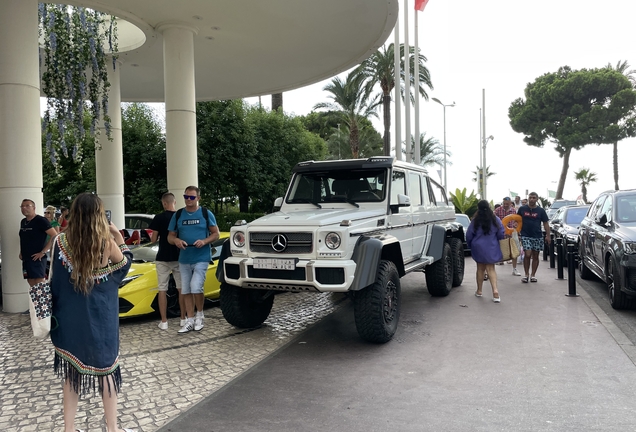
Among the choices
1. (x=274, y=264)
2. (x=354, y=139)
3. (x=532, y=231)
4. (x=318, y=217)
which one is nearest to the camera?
(x=274, y=264)

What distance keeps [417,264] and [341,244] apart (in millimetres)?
2268

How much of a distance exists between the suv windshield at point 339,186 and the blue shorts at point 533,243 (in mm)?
4941

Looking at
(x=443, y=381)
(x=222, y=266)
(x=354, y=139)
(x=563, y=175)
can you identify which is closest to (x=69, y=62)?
(x=222, y=266)

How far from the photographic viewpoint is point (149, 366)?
5254 mm

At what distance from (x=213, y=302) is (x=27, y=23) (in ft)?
17.9

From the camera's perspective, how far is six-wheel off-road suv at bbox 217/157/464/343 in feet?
18.2

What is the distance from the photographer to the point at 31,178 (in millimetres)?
8156

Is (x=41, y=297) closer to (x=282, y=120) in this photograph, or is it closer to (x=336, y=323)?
(x=336, y=323)

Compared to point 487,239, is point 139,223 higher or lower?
higher

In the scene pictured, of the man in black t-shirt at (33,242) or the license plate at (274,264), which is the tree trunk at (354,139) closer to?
the man in black t-shirt at (33,242)

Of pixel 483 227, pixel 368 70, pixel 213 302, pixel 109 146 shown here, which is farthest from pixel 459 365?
pixel 368 70

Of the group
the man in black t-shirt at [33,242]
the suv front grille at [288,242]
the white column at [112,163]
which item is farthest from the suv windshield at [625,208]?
the white column at [112,163]

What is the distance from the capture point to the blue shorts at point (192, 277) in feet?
21.5

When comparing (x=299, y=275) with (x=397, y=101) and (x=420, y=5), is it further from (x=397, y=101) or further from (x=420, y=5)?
(x=420, y=5)
